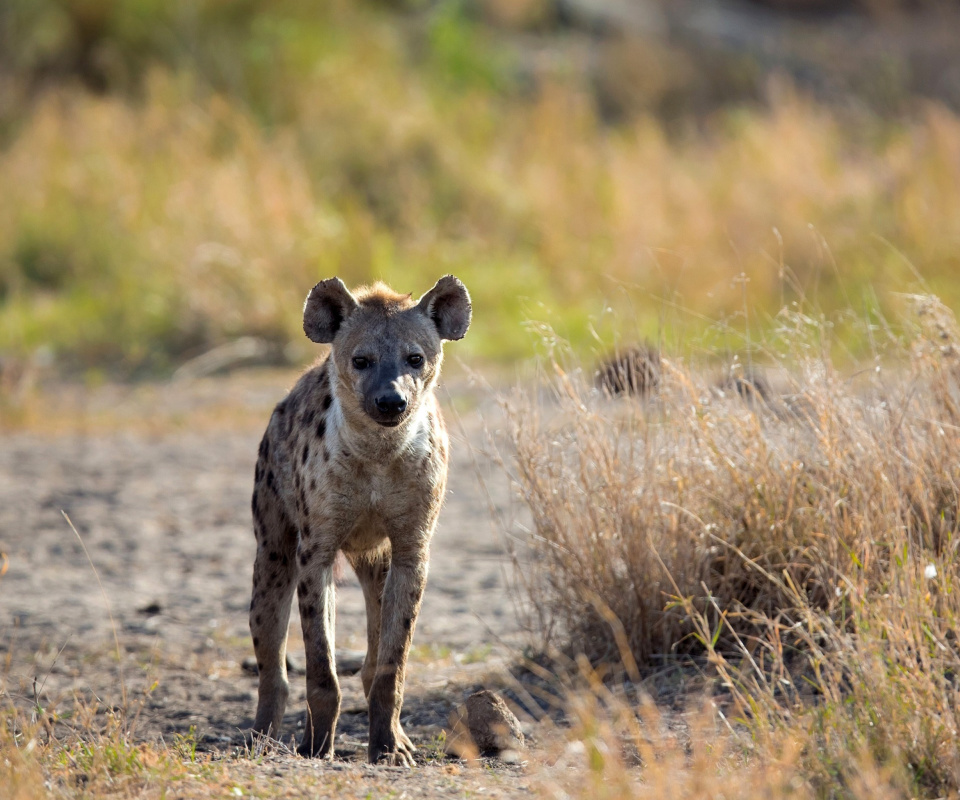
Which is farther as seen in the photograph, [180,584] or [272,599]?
[180,584]

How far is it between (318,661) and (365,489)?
0.57 metres

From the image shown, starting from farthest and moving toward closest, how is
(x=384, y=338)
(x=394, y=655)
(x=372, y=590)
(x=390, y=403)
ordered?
(x=372, y=590), (x=384, y=338), (x=394, y=655), (x=390, y=403)

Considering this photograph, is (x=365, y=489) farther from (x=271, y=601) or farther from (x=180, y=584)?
(x=180, y=584)

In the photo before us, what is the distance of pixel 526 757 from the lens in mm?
3766

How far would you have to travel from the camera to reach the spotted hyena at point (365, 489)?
4.16 metres

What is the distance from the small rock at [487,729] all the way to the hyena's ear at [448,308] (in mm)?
1235

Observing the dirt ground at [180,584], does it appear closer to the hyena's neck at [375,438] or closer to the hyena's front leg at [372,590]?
the hyena's front leg at [372,590]

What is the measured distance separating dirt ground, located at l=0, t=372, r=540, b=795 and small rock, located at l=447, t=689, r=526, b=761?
13cm

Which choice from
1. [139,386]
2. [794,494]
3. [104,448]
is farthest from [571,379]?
[139,386]

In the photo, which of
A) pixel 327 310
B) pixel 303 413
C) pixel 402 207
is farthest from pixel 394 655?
pixel 402 207

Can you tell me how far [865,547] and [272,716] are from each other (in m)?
2.06

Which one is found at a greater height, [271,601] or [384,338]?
[384,338]

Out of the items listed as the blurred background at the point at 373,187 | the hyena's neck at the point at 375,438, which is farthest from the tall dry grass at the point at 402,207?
the hyena's neck at the point at 375,438

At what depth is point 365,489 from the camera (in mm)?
4215
